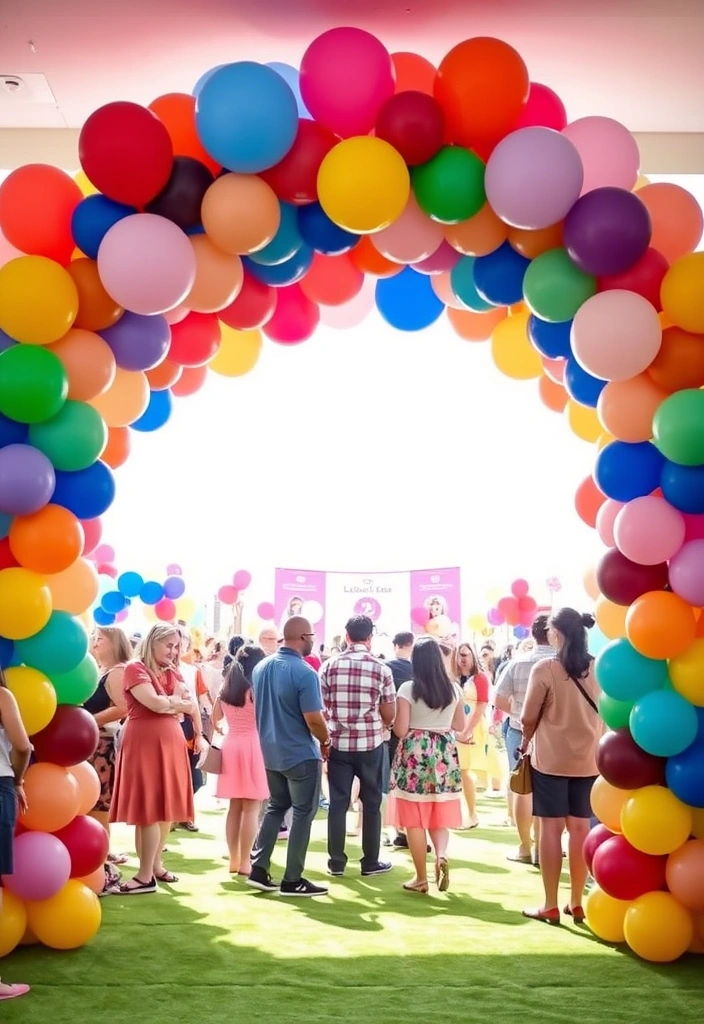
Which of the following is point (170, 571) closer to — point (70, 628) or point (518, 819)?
point (518, 819)

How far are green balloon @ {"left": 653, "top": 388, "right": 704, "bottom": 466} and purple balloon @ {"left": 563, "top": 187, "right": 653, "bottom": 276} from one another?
62cm

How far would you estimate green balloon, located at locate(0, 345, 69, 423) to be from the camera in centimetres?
443

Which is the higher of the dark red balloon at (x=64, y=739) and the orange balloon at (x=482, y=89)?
the orange balloon at (x=482, y=89)

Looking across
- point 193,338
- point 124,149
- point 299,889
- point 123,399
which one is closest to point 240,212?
point 124,149

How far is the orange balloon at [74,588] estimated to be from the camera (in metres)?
4.87

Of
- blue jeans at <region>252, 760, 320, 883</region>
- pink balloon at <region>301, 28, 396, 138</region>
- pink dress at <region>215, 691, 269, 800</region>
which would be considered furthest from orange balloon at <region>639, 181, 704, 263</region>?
pink dress at <region>215, 691, 269, 800</region>

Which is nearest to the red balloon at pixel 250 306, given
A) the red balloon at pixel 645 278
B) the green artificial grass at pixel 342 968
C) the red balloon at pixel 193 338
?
the red balloon at pixel 193 338

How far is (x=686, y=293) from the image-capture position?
4457 mm

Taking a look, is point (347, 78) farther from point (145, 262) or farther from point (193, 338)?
point (193, 338)

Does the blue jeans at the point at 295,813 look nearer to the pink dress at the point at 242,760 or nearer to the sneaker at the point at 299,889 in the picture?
the sneaker at the point at 299,889

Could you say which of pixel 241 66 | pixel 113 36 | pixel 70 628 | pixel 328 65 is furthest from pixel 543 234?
pixel 70 628

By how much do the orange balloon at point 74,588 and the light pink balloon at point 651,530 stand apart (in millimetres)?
2403

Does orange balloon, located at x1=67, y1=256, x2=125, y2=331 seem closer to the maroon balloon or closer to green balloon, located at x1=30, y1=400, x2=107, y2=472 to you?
green balloon, located at x1=30, y1=400, x2=107, y2=472

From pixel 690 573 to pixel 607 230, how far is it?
57.7 inches
